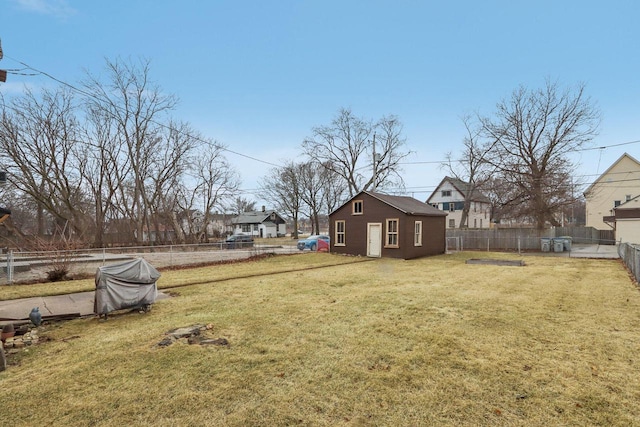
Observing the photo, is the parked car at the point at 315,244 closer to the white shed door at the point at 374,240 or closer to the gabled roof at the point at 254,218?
the white shed door at the point at 374,240

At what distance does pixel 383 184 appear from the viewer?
3734cm

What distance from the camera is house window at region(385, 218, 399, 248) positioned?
59.1 feet

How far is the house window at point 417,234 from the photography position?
18609mm

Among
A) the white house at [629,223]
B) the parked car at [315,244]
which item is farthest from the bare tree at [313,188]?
the white house at [629,223]

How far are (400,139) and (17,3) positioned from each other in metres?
32.0

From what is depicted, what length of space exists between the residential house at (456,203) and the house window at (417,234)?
2831cm

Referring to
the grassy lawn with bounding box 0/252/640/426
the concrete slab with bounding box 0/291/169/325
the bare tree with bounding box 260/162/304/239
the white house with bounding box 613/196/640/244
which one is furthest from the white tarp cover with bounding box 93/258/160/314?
the bare tree with bounding box 260/162/304/239

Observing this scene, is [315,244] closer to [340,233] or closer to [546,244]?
[340,233]

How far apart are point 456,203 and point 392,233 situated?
1302 inches

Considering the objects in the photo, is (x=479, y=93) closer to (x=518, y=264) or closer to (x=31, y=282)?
(x=518, y=264)

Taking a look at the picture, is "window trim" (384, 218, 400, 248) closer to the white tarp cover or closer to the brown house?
the brown house

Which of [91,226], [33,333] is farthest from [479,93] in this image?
[91,226]

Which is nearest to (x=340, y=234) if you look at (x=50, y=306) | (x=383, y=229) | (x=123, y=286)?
(x=383, y=229)

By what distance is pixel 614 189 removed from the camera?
118 ft
